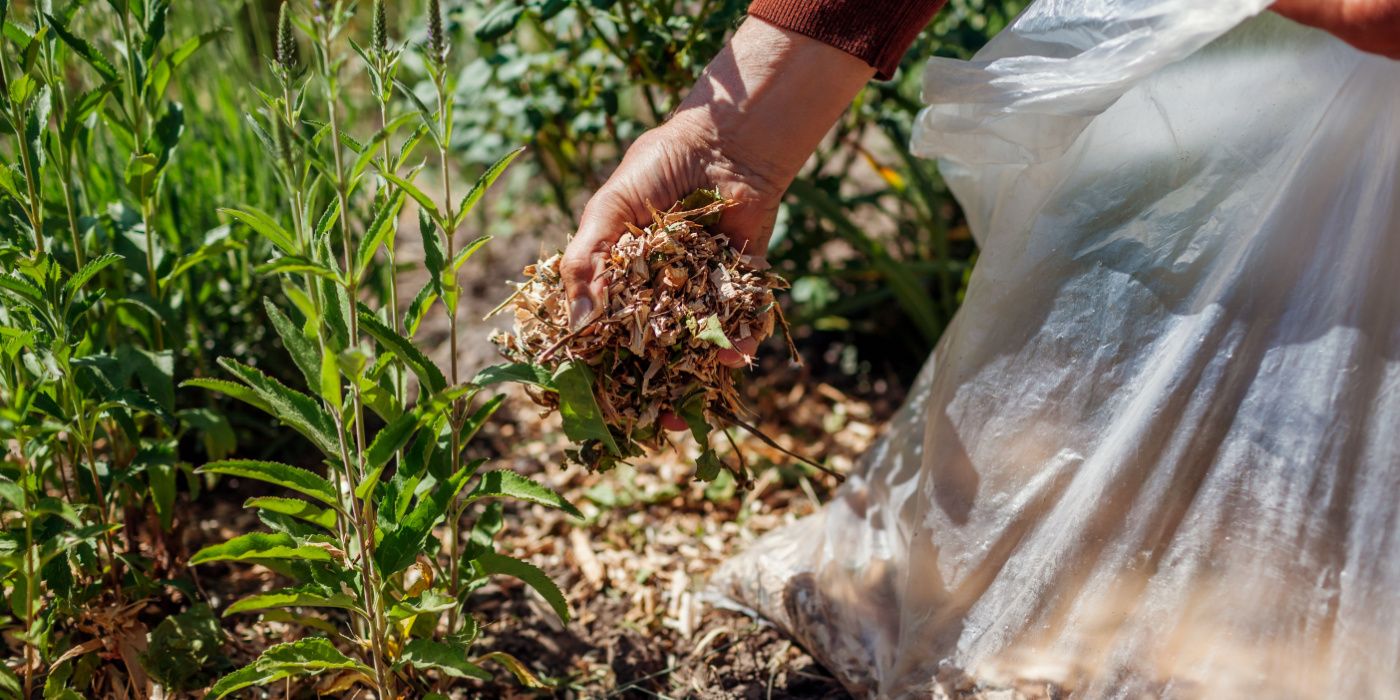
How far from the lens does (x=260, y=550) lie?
124 cm

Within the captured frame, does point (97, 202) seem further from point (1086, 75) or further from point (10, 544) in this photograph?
point (1086, 75)

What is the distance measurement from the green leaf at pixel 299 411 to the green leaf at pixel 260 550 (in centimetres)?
13

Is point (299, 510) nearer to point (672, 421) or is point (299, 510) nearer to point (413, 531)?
point (413, 531)

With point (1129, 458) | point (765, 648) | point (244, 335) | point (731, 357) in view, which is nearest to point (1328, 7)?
point (1129, 458)

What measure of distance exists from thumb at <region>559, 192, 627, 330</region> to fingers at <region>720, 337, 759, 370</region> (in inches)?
→ 6.8

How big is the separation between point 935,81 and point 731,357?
0.54 metres

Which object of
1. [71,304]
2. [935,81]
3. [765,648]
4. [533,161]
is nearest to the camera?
[71,304]

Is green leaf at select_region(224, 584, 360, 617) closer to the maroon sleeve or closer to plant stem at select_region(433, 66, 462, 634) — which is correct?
plant stem at select_region(433, 66, 462, 634)

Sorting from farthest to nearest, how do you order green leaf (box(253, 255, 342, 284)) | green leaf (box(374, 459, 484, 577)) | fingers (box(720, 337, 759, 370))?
fingers (box(720, 337, 759, 370)), green leaf (box(374, 459, 484, 577)), green leaf (box(253, 255, 342, 284))

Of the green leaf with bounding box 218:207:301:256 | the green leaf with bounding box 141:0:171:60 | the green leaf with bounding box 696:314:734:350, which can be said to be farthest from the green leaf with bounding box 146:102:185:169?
the green leaf with bounding box 696:314:734:350

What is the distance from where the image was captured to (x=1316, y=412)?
128 cm

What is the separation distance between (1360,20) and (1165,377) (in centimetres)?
47

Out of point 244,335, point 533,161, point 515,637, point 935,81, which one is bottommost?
point 515,637

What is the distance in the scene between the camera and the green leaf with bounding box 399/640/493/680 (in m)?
1.29
